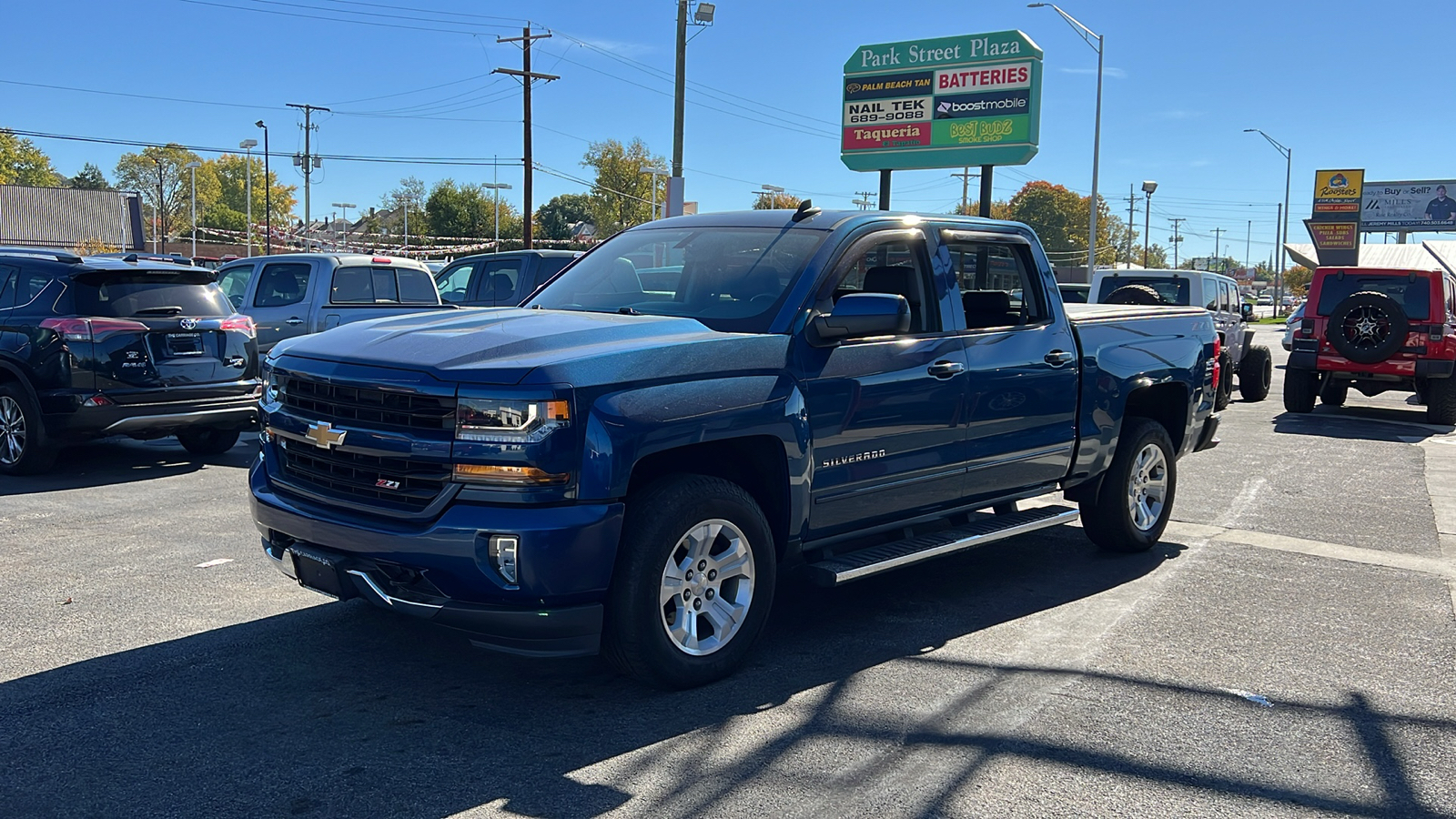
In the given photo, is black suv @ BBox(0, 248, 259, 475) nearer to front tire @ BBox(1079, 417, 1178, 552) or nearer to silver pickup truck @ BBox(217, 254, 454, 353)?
silver pickup truck @ BBox(217, 254, 454, 353)

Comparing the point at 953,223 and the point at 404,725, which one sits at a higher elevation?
the point at 953,223

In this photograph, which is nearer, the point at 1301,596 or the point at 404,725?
the point at 404,725

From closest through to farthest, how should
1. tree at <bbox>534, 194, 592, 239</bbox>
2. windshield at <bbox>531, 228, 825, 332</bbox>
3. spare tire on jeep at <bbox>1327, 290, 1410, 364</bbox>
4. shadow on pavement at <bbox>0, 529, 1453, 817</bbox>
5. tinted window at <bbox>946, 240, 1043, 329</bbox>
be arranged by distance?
1. shadow on pavement at <bbox>0, 529, 1453, 817</bbox>
2. windshield at <bbox>531, 228, 825, 332</bbox>
3. tinted window at <bbox>946, 240, 1043, 329</bbox>
4. spare tire on jeep at <bbox>1327, 290, 1410, 364</bbox>
5. tree at <bbox>534, 194, 592, 239</bbox>

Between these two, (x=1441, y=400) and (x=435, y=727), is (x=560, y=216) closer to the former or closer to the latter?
(x=1441, y=400)

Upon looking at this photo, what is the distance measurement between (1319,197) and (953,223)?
63320 mm

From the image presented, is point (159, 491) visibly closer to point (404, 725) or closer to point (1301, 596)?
point (404, 725)

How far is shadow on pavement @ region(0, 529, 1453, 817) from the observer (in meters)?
3.67

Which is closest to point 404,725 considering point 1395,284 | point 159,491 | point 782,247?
point 782,247

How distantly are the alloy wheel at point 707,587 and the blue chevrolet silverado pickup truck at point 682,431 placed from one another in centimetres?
1

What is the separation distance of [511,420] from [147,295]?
268 inches

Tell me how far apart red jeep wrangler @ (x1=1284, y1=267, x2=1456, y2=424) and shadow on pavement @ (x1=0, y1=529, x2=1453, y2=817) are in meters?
12.3

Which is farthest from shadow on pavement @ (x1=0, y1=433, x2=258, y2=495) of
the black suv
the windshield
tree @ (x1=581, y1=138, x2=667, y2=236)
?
tree @ (x1=581, y1=138, x2=667, y2=236)

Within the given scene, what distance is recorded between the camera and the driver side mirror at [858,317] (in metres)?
4.98

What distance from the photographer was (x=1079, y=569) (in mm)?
7023
